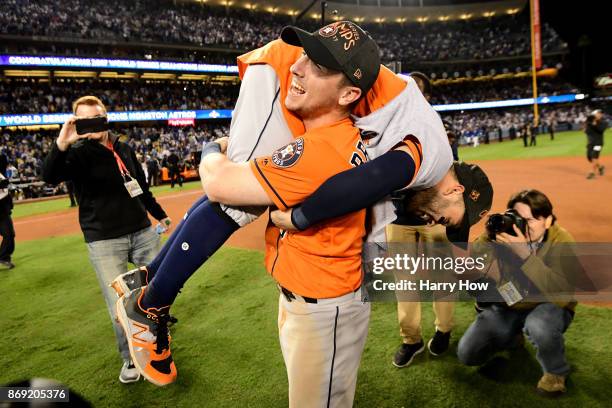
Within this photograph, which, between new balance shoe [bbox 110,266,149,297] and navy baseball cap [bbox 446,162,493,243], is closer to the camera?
navy baseball cap [bbox 446,162,493,243]

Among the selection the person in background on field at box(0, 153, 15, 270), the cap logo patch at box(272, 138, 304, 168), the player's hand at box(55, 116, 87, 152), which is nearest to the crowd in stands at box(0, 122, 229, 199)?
the person in background on field at box(0, 153, 15, 270)

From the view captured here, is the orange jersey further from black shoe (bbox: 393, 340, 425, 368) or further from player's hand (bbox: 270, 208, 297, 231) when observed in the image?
black shoe (bbox: 393, 340, 425, 368)

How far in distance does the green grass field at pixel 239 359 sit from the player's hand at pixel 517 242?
3.47 feet

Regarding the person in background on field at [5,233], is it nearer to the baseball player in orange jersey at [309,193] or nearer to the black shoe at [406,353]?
the black shoe at [406,353]

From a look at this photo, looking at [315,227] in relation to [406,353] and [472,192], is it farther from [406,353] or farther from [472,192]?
[406,353]

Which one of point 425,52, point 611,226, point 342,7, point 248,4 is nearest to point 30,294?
point 611,226

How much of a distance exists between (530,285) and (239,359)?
98.4 inches

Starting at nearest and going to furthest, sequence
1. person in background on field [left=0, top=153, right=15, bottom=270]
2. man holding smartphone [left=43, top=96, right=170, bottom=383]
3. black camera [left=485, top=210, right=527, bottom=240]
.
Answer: black camera [left=485, top=210, right=527, bottom=240] < man holding smartphone [left=43, top=96, right=170, bottom=383] < person in background on field [left=0, top=153, right=15, bottom=270]

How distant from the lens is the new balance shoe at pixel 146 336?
183cm

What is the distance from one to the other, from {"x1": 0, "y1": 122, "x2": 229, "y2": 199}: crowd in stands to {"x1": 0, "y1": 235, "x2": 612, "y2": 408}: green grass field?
13452 millimetres

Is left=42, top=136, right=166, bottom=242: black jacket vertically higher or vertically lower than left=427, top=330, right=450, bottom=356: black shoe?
higher

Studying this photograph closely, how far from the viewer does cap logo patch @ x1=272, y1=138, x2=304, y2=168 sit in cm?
132

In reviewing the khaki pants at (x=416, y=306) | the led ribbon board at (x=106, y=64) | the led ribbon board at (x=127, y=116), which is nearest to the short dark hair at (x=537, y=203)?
the khaki pants at (x=416, y=306)

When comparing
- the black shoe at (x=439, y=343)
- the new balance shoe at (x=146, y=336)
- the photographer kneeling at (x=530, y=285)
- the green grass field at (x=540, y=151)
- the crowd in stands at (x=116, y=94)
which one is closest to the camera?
the new balance shoe at (x=146, y=336)
